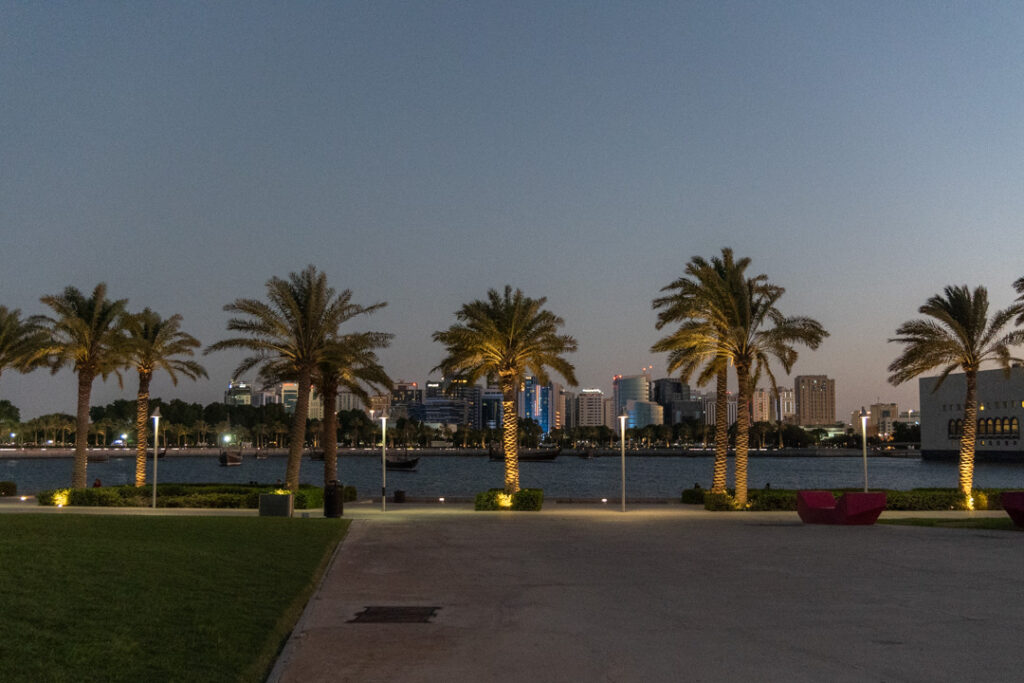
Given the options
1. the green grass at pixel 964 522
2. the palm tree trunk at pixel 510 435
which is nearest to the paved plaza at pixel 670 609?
the green grass at pixel 964 522

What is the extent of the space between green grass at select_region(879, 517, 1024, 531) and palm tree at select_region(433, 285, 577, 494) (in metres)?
14.0

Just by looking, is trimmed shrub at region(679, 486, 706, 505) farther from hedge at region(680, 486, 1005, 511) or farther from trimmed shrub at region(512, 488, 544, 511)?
trimmed shrub at region(512, 488, 544, 511)

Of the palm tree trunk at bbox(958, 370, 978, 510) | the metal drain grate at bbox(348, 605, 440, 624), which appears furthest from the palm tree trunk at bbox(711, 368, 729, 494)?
the metal drain grate at bbox(348, 605, 440, 624)

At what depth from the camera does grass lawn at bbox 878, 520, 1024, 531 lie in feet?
86.1

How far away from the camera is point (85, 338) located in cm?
3928

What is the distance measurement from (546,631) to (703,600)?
3109mm

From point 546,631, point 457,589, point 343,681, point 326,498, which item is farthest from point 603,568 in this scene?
point 326,498

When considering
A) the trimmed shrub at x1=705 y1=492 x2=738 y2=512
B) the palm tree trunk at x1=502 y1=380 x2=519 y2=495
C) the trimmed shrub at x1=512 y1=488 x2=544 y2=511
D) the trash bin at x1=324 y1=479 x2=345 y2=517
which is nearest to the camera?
the trash bin at x1=324 y1=479 x2=345 y2=517

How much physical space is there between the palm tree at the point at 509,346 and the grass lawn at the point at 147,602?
56.8ft

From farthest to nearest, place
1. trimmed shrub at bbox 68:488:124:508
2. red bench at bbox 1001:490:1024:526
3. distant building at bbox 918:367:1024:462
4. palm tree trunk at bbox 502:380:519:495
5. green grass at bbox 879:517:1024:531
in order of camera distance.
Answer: distant building at bbox 918:367:1024:462 → palm tree trunk at bbox 502:380:519:495 → trimmed shrub at bbox 68:488:124:508 → green grass at bbox 879:517:1024:531 → red bench at bbox 1001:490:1024:526

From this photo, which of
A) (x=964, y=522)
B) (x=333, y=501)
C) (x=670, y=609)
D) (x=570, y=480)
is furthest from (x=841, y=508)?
(x=570, y=480)

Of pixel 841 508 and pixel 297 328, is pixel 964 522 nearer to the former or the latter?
pixel 841 508

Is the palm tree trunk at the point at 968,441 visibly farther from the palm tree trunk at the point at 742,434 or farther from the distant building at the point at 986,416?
the distant building at the point at 986,416

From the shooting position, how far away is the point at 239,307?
36312 millimetres
